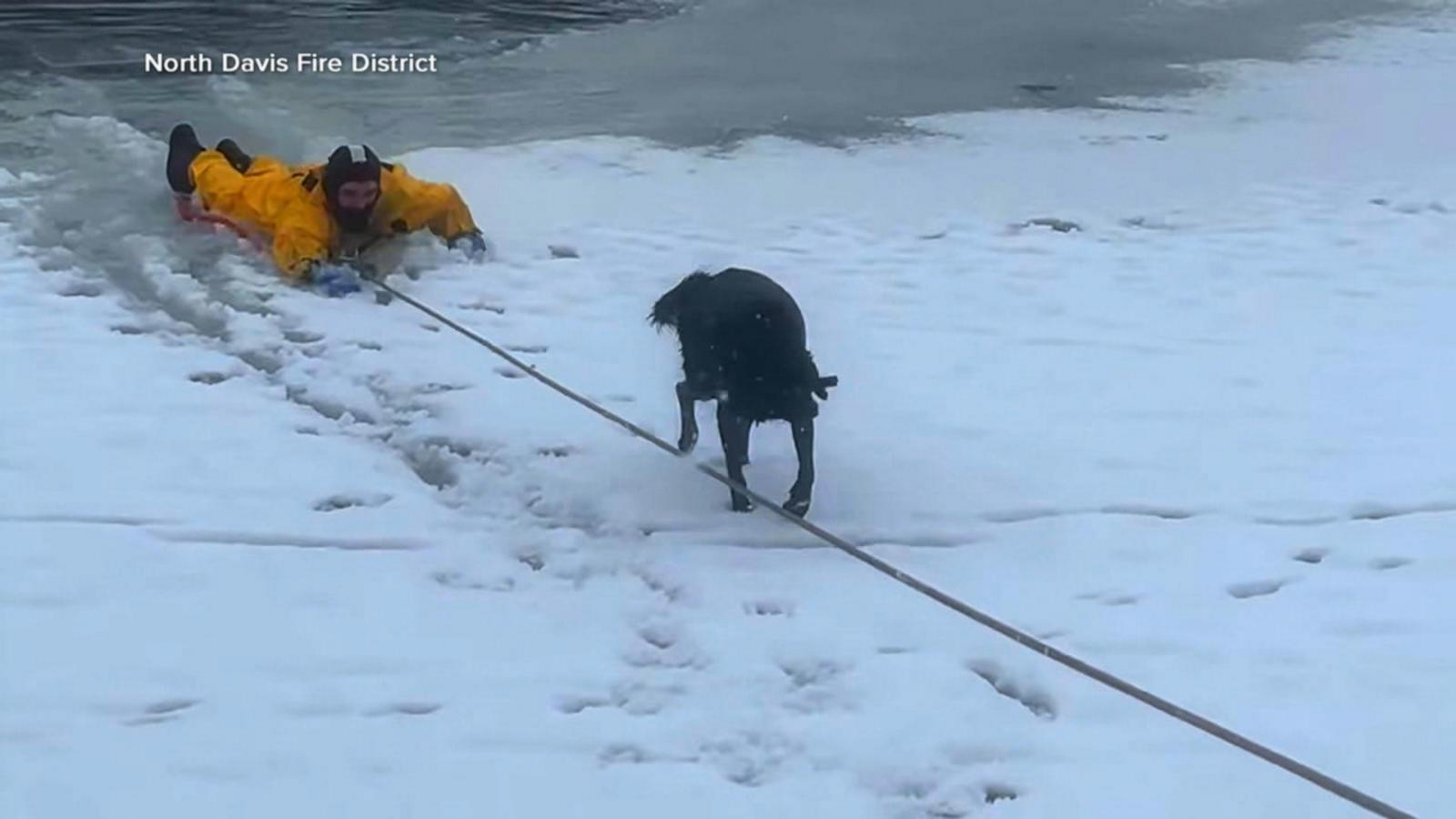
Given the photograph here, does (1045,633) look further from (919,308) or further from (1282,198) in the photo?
(1282,198)

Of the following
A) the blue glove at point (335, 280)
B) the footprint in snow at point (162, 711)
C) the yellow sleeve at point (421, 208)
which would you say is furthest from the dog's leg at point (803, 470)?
the yellow sleeve at point (421, 208)

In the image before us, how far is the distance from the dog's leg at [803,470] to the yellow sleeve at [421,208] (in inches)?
113

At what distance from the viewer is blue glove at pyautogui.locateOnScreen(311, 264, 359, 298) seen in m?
6.12

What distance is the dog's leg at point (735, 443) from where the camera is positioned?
4098 millimetres

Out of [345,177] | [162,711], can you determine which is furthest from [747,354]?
[345,177]

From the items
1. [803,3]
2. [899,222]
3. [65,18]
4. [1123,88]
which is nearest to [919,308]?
[899,222]

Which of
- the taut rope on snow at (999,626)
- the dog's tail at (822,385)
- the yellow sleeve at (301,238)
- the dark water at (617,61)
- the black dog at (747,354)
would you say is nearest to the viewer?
the taut rope on snow at (999,626)

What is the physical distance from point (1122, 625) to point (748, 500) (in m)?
1.05

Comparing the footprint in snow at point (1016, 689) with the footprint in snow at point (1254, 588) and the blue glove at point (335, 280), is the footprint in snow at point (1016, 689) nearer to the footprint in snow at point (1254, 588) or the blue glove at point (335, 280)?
the footprint in snow at point (1254, 588)

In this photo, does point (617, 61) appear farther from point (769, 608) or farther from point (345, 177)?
point (769, 608)

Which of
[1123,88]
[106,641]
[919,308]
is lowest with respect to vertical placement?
[106,641]

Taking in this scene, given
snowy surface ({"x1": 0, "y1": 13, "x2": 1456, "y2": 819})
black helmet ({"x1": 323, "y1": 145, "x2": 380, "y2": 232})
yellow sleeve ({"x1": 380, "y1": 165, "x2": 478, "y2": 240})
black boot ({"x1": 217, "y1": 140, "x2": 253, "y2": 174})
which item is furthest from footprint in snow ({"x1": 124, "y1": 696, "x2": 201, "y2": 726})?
black boot ({"x1": 217, "y1": 140, "x2": 253, "y2": 174})

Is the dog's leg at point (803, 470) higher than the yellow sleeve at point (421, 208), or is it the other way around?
the yellow sleeve at point (421, 208)

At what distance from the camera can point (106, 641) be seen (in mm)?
3646
